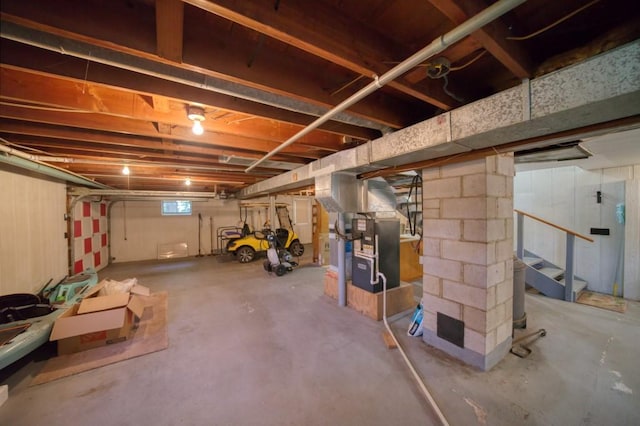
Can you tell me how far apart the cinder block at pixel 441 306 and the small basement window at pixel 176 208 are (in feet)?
25.1

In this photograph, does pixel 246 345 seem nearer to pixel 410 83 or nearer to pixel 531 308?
pixel 410 83

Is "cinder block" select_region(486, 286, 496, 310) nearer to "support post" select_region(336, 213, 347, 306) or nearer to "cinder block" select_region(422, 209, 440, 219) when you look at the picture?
"cinder block" select_region(422, 209, 440, 219)

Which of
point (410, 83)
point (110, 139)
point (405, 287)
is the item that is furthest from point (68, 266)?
point (410, 83)

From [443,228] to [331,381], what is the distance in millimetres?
1707

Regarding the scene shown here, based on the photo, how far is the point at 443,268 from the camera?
2.22 metres

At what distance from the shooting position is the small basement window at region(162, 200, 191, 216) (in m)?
7.30

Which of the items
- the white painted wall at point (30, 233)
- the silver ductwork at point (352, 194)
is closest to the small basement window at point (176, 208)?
the white painted wall at point (30, 233)

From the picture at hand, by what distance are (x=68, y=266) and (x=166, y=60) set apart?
5.68 metres

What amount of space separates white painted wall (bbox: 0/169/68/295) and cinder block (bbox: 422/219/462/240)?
4962 millimetres

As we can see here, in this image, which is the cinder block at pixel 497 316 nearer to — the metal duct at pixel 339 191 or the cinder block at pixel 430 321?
the cinder block at pixel 430 321

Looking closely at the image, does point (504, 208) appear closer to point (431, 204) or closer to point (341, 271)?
point (431, 204)

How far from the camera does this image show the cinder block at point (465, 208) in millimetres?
1935

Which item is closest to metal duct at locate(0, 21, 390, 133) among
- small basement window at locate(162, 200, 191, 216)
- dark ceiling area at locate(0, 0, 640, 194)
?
dark ceiling area at locate(0, 0, 640, 194)

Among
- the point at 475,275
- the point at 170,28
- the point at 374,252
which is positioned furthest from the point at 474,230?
the point at 170,28
